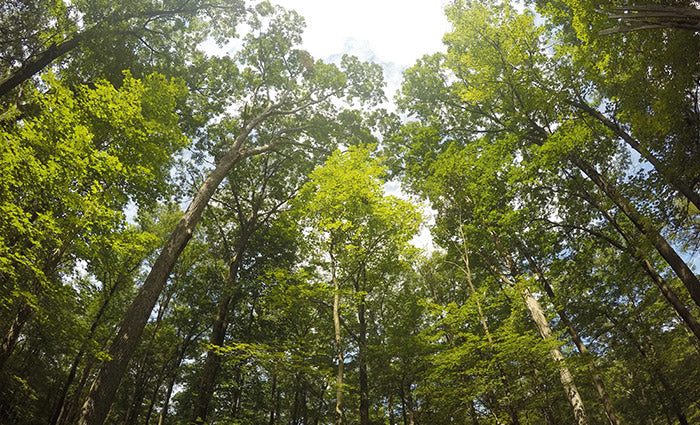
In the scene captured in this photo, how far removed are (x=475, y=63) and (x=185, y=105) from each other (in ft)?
36.3

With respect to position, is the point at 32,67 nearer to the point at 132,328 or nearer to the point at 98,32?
the point at 98,32

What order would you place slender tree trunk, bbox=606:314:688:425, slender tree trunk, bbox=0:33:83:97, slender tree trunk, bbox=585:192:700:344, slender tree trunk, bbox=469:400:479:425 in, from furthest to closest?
slender tree trunk, bbox=606:314:688:425
slender tree trunk, bbox=0:33:83:97
slender tree trunk, bbox=585:192:700:344
slender tree trunk, bbox=469:400:479:425

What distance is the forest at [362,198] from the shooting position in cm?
589

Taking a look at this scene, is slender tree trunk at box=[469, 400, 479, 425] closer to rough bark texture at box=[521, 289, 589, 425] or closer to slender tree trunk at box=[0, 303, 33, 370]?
rough bark texture at box=[521, 289, 589, 425]

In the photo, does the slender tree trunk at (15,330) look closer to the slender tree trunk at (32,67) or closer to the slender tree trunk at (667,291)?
the slender tree trunk at (32,67)

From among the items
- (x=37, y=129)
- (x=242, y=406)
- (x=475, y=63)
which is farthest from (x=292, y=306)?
(x=242, y=406)

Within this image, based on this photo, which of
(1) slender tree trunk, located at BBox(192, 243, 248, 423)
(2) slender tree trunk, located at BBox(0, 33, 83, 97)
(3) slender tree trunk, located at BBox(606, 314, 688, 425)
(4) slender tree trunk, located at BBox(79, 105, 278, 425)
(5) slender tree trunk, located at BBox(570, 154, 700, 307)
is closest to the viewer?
(4) slender tree trunk, located at BBox(79, 105, 278, 425)

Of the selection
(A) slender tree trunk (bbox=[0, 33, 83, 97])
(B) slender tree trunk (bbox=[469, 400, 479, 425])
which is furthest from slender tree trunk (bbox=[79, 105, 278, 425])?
(B) slender tree trunk (bbox=[469, 400, 479, 425])

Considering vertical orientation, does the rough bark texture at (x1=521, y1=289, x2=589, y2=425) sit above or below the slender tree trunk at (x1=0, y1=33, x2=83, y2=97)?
below

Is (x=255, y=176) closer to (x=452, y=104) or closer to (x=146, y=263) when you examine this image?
(x=146, y=263)

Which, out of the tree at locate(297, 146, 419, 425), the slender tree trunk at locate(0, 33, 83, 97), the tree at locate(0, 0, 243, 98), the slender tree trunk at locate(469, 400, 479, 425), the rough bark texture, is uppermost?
the tree at locate(0, 0, 243, 98)

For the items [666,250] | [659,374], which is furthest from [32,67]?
[659,374]

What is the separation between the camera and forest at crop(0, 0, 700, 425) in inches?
232

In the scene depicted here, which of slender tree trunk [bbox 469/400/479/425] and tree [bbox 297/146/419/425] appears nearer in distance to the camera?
slender tree trunk [bbox 469/400/479/425]
